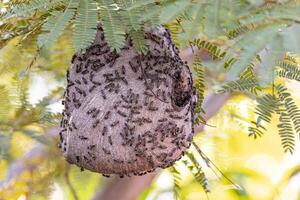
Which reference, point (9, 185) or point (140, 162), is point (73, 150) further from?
point (9, 185)

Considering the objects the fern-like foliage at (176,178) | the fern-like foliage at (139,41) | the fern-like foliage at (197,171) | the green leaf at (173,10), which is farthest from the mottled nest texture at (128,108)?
the fern-like foliage at (176,178)

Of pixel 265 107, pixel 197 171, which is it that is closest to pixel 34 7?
pixel 265 107

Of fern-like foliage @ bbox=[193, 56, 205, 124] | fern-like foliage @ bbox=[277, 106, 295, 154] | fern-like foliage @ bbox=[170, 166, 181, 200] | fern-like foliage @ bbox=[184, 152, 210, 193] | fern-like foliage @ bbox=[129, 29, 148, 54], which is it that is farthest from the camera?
fern-like foliage @ bbox=[170, 166, 181, 200]

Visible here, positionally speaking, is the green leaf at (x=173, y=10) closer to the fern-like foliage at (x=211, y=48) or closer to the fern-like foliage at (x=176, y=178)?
the fern-like foliage at (x=211, y=48)

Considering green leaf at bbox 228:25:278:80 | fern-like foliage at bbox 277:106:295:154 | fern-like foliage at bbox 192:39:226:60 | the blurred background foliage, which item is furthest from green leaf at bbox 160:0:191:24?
fern-like foliage at bbox 277:106:295:154

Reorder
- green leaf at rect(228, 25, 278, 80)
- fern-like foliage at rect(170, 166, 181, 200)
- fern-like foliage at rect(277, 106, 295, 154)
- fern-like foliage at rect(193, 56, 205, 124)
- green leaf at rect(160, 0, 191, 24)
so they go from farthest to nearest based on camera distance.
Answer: fern-like foliage at rect(170, 166, 181, 200) → fern-like foliage at rect(193, 56, 205, 124) → fern-like foliage at rect(277, 106, 295, 154) → green leaf at rect(160, 0, 191, 24) → green leaf at rect(228, 25, 278, 80)

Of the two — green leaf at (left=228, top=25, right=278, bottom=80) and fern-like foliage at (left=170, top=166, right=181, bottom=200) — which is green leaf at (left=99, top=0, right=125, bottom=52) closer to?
green leaf at (left=228, top=25, right=278, bottom=80)

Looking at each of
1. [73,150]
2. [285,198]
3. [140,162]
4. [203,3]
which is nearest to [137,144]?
[140,162]
